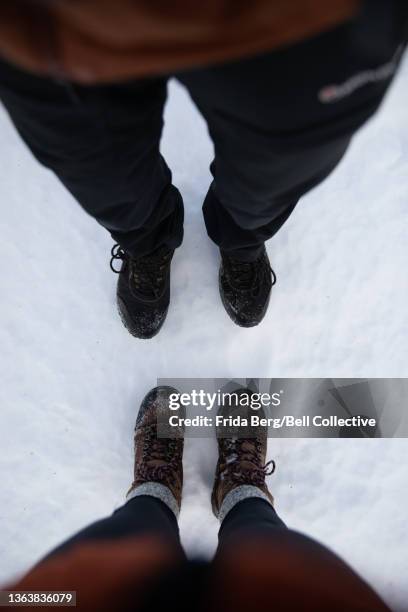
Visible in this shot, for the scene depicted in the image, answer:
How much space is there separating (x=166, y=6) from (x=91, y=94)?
0.18 metres

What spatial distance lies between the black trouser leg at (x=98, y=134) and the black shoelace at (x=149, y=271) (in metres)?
0.26

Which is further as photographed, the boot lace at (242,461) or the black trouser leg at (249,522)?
the boot lace at (242,461)

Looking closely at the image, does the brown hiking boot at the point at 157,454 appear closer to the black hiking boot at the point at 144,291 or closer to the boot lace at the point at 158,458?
the boot lace at the point at 158,458

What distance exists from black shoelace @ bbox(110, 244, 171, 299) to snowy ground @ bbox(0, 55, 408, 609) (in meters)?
0.11

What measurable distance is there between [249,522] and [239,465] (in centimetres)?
30

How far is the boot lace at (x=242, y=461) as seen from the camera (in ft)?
3.37

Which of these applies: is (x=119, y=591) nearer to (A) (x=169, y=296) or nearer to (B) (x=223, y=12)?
(B) (x=223, y=12)

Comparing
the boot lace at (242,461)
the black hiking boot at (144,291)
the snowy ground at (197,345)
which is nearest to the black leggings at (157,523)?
the boot lace at (242,461)

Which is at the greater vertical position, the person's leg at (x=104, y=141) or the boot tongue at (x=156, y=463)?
the person's leg at (x=104, y=141)

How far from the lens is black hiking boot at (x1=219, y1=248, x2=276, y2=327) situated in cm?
107

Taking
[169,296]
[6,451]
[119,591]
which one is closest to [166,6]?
[119,591]

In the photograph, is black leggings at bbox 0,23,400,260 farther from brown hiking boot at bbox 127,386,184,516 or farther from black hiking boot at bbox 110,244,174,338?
brown hiking boot at bbox 127,386,184,516

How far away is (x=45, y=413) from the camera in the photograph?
113cm

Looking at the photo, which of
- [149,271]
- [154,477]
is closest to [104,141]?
[149,271]
